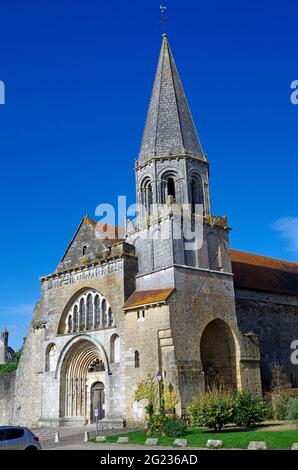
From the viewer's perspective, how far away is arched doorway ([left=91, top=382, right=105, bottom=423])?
3241 centimetres

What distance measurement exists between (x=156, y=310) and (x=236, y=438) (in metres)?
9.79

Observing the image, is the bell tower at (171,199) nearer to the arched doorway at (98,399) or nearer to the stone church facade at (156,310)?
the stone church facade at (156,310)

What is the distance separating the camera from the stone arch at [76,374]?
3328 cm

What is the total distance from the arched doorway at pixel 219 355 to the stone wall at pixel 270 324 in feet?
12.3

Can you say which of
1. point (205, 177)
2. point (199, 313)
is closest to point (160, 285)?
point (199, 313)

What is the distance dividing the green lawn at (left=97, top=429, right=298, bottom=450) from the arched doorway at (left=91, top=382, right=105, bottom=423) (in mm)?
9442

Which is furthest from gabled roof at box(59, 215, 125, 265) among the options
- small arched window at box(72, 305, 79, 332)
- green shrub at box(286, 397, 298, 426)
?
green shrub at box(286, 397, 298, 426)

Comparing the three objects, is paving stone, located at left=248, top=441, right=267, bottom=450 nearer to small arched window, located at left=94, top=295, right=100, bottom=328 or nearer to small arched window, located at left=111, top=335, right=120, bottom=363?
small arched window, located at left=111, top=335, right=120, bottom=363

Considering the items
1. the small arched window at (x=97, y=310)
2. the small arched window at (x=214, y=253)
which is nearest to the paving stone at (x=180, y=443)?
the small arched window at (x=214, y=253)

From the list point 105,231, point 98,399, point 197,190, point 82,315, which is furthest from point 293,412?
point 105,231

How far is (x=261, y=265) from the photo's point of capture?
42.7 metres

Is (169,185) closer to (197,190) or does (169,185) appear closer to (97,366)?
(197,190)
